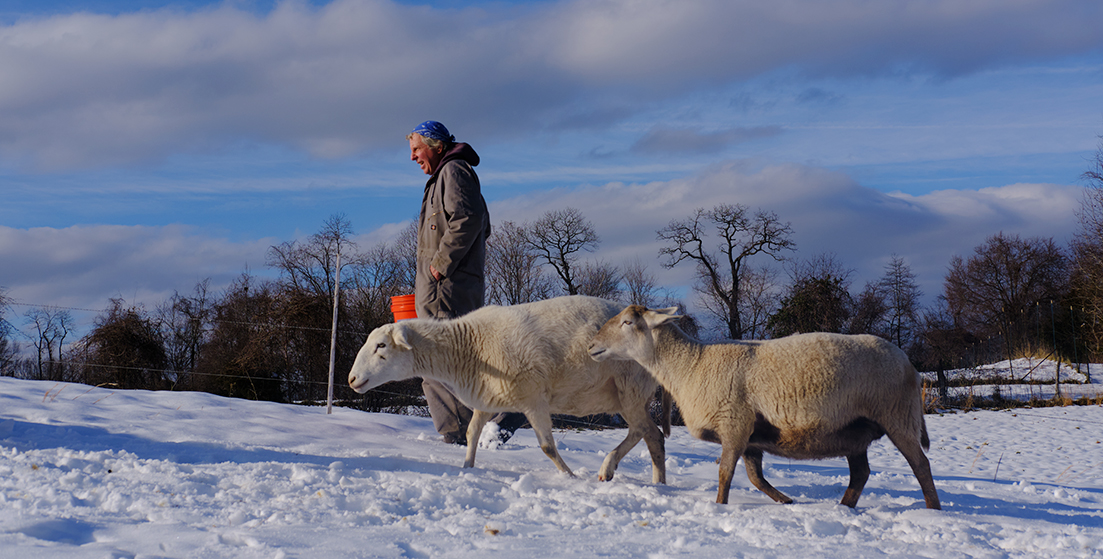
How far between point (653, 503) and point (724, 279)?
38.6 metres

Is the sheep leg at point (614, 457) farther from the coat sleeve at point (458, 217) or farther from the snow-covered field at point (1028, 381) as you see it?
the snow-covered field at point (1028, 381)

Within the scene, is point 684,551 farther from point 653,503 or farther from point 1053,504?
point 1053,504

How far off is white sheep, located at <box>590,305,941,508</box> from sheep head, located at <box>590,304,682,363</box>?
0.41 m

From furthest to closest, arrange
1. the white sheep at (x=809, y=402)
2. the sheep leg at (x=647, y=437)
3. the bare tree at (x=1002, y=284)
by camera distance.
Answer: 1. the bare tree at (x=1002, y=284)
2. the sheep leg at (x=647, y=437)
3. the white sheep at (x=809, y=402)

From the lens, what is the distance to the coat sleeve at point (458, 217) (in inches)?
279

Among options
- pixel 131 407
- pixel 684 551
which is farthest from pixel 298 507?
pixel 131 407

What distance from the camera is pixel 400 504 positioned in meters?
4.43

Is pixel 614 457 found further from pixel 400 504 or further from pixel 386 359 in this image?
pixel 400 504

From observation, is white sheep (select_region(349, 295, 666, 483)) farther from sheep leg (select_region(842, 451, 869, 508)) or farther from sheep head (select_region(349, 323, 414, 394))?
sheep leg (select_region(842, 451, 869, 508))

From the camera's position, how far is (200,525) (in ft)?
12.6

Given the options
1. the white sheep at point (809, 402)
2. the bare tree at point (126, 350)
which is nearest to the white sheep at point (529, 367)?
the white sheep at point (809, 402)

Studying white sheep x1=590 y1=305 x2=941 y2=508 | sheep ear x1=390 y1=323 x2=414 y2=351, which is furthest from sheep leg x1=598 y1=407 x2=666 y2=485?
sheep ear x1=390 y1=323 x2=414 y2=351

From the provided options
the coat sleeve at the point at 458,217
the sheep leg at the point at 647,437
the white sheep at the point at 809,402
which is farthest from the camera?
the coat sleeve at the point at 458,217

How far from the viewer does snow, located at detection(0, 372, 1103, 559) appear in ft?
12.2
